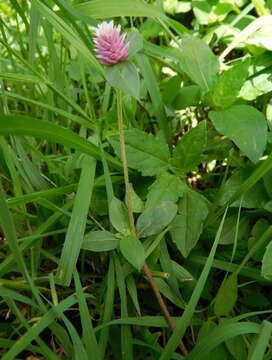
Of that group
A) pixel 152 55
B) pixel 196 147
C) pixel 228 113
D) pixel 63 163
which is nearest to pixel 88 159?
pixel 63 163

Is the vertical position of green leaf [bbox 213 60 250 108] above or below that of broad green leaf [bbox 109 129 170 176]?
above

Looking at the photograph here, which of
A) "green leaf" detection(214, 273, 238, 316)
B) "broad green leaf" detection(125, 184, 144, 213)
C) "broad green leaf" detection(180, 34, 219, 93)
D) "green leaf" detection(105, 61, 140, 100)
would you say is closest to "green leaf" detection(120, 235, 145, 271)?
"broad green leaf" detection(125, 184, 144, 213)

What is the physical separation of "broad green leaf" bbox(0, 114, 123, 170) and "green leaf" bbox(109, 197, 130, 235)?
15 cm

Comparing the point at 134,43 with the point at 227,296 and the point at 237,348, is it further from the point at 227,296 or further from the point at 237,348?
the point at 237,348

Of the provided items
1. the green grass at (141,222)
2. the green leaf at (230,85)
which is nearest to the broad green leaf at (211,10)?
the green grass at (141,222)

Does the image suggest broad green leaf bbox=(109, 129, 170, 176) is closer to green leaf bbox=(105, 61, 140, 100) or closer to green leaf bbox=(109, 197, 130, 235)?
green leaf bbox=(109, 197, 130, 235)

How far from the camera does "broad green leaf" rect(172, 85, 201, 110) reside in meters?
1.14

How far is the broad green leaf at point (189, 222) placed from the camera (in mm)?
853

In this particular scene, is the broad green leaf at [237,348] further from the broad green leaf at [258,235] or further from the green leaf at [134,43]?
the green leaf at [134,43]

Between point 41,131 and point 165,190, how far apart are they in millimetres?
360

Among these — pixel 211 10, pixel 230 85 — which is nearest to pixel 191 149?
pixel 230 85

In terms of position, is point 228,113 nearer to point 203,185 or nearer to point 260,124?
point 260,124

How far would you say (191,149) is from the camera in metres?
0.95

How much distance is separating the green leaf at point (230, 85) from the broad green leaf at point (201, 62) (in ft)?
0.15
